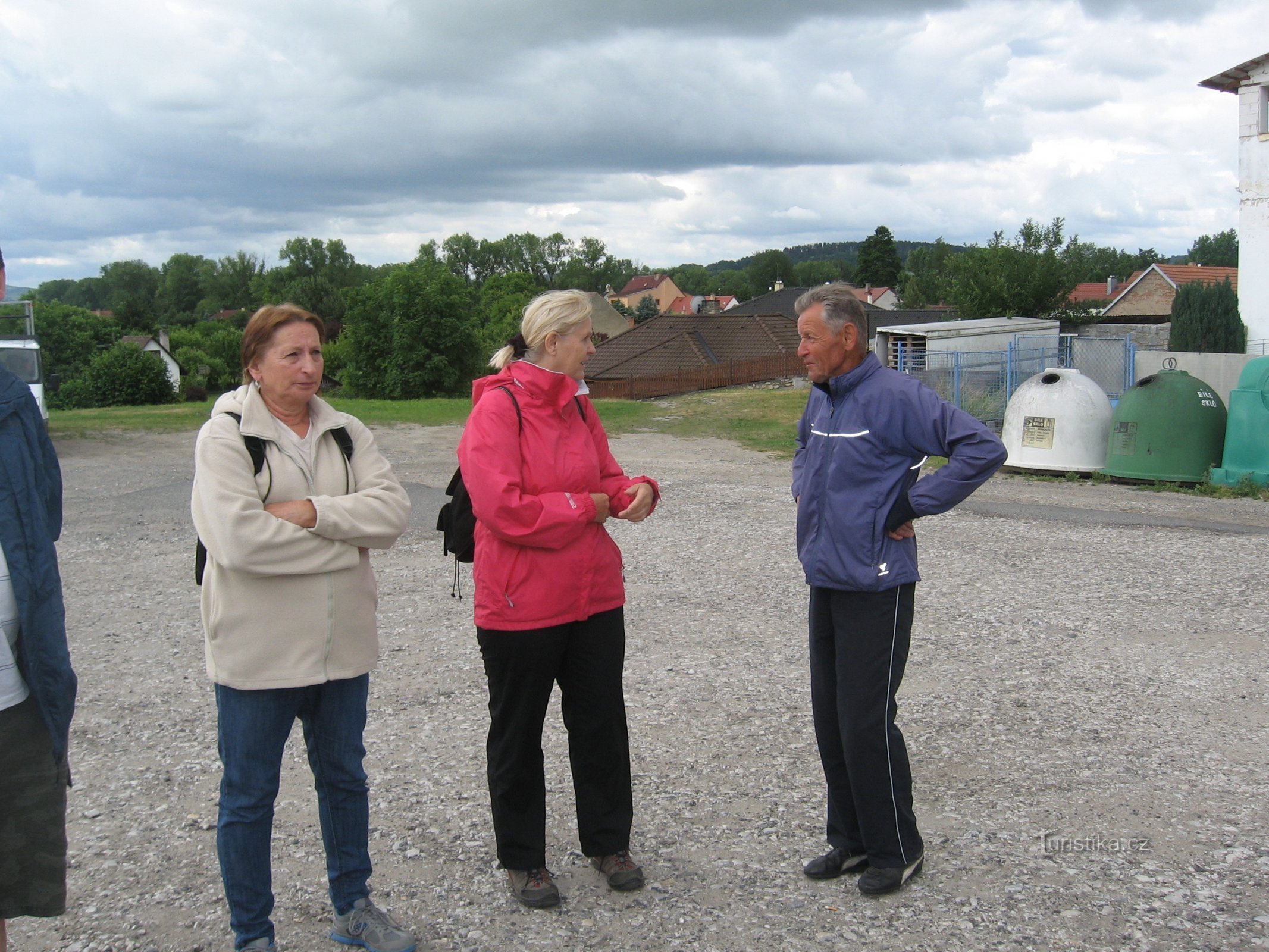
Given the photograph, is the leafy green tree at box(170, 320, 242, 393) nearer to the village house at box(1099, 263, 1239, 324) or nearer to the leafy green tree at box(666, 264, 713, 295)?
the village house at box(1099, 263, 1239, 324)

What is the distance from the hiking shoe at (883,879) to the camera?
3.33 meters

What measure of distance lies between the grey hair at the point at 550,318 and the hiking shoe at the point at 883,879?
205cm

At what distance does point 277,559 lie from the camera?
9.09ft

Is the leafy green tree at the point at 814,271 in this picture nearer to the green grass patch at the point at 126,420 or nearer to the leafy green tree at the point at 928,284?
the leafy green tree at the point at 928,284

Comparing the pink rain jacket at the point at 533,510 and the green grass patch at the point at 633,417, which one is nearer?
the pink rain jacket at the point at 533,510

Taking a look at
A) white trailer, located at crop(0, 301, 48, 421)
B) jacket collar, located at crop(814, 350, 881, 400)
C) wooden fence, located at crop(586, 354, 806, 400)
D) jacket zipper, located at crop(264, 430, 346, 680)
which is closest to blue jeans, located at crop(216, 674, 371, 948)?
jacket zipper, located at crop(264, 430, 346, 680)

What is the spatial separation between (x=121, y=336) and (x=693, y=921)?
75.2 meters

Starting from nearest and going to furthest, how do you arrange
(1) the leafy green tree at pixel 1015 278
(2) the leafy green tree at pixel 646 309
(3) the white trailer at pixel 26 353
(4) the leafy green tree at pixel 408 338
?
(3) the white trailer at pixel 26 353, (1) the leafy green tree at pixel 1015 278, (4) the leafy green tree at pixel 408 338, (2) the leafy green tree at pixel 646 309

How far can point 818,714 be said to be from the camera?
11.5 ft

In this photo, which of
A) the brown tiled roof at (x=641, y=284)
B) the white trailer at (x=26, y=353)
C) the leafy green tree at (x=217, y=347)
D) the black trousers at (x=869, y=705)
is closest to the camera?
the black trousers at (x=869, y=705)

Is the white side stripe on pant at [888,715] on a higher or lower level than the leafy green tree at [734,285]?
lower

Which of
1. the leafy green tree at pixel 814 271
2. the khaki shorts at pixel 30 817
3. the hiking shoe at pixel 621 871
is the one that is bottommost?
the hiking shoe at pixel 621 871

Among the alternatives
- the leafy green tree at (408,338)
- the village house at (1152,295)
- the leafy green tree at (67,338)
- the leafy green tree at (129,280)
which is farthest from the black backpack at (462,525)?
the leafy green tree at (129,280)

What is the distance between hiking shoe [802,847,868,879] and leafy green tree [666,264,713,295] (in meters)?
145
